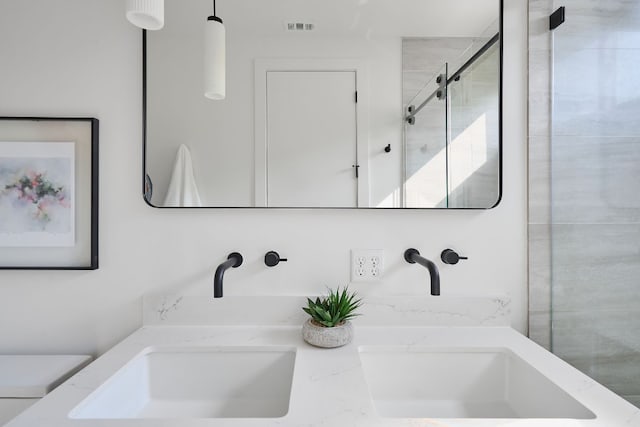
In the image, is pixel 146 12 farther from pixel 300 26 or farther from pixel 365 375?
pixel 365 375

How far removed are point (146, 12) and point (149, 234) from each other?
2.10 ft

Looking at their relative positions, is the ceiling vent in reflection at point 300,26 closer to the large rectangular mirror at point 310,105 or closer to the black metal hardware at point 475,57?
the large rectangular mirror at point 310,105

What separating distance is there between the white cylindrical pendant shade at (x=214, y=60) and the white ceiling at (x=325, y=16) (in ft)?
0.17

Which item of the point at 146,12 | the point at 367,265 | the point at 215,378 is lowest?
the point at 215,378

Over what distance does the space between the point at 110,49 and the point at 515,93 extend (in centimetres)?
128

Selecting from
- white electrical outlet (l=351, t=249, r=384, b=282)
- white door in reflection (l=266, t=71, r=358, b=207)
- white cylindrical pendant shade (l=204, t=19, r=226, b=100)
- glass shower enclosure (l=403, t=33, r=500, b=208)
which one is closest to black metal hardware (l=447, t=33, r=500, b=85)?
glass shower enclosure (l=403, t=33, r=500, b=208)

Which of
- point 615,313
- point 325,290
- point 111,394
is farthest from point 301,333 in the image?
point 615,313

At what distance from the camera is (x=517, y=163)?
1177 mm

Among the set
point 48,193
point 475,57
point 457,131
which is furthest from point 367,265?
point 48,193

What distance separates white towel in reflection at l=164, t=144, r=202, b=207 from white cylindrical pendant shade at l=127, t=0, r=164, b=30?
0.36m

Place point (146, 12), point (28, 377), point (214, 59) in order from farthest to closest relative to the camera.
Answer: point (214, 59) < point (28, 377) < point (146, 12)

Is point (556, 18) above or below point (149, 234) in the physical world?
above

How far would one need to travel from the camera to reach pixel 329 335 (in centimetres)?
99

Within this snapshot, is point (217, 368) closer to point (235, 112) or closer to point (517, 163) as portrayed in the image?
point (235, 112)
